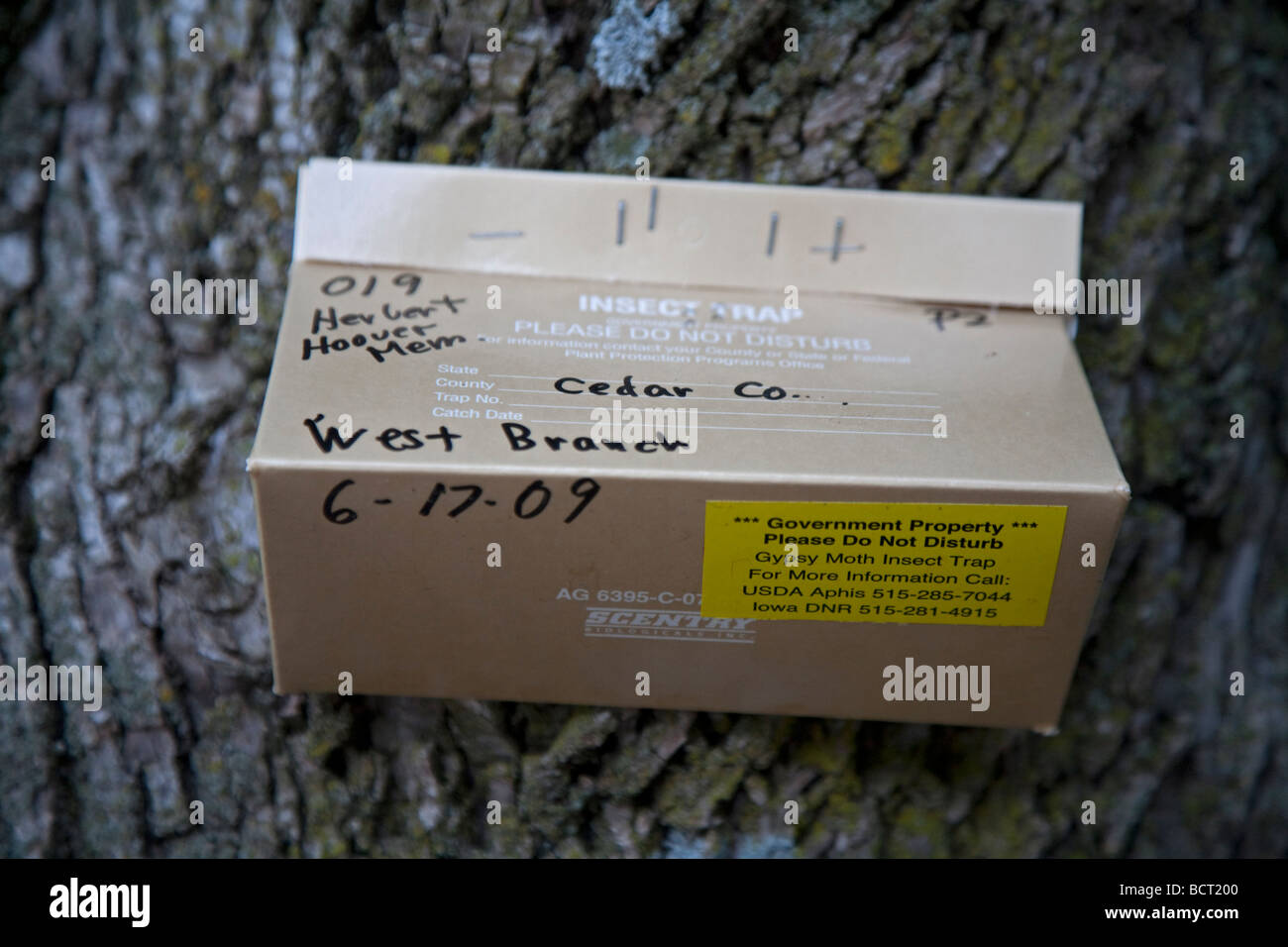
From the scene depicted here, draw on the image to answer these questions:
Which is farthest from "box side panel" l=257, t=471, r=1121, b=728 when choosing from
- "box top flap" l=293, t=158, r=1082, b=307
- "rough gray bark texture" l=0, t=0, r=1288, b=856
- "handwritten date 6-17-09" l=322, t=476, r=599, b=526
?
"box top flap" l=293, t=158, r=1082, b=307

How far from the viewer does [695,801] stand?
0.93 meters

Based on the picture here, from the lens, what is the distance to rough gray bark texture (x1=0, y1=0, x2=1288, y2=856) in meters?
0.88

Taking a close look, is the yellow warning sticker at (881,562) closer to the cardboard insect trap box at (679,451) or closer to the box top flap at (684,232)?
the cardboard insect trap box at (679,451)

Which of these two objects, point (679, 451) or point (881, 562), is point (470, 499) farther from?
point (881, 562)

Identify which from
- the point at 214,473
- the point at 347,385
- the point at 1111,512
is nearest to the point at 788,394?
the point at 1111,512

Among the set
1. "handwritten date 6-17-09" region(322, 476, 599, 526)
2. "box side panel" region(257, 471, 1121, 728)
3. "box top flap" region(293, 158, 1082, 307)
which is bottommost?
"box side panel" region(257, 471, 1121, 728)

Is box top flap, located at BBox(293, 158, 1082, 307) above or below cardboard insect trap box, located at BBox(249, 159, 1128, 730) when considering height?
above

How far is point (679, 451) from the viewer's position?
694 mm

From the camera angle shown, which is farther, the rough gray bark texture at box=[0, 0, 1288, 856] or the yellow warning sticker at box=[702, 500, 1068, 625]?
the rough gray bark texture at box=[0, 0, 1288, 856]

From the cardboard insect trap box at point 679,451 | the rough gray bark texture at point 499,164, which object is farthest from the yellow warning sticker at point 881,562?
the rough gray bark texture at point 499,164

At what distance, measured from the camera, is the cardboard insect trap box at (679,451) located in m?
0.69

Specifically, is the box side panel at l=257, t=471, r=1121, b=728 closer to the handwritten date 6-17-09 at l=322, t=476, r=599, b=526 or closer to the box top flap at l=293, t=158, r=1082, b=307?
the handwritten date 6-17-09 at l=322, t=476, r=599, b=526

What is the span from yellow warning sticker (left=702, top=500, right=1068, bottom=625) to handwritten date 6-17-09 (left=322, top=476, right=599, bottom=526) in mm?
101

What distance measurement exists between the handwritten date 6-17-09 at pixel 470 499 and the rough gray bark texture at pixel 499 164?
0.94ft
